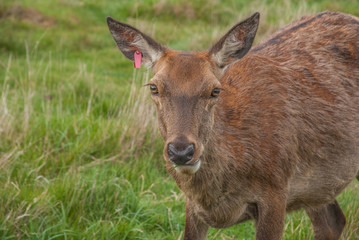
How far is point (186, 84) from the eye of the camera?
381cm

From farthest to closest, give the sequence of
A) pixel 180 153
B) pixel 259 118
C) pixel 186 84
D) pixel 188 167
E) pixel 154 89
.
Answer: pixel 259 118 → pixel 154 89 → pixel 186 84 → pixel 188 167 → pixel 180 153

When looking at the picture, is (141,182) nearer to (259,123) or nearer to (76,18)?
(259,123)

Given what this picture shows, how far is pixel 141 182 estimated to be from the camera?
231 inches

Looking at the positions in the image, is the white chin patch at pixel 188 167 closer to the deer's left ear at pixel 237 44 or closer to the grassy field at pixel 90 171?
the deer's left ear at pixel 237 44

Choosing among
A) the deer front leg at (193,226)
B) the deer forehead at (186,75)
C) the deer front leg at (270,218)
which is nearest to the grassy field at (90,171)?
the deer front leg at (193,226)

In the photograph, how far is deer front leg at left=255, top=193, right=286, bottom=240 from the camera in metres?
4.10

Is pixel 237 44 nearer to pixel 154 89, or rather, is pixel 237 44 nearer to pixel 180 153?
pixel 154 89

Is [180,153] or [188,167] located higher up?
[180,153]

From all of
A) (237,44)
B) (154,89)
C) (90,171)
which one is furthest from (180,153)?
(90,171)

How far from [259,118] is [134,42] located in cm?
112

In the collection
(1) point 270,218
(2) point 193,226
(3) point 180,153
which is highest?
(3) point 180,153

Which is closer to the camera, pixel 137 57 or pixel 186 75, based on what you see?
pixel 186 75

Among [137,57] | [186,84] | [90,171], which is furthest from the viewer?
[90,171]

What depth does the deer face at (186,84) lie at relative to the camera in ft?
11.7
